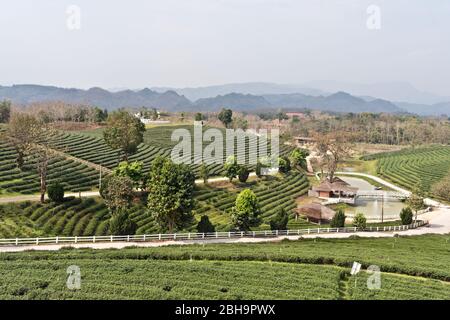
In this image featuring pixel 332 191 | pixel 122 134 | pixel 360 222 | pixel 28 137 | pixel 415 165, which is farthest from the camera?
pixel 415 165

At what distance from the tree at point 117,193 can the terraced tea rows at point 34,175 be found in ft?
28.1

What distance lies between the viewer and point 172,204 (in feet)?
121

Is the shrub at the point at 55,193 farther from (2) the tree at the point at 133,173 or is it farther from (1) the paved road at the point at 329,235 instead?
(1) the paved road at the point at 329,235

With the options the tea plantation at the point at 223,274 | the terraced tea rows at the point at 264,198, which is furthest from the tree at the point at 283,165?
the tea plantation at the point at 223,274

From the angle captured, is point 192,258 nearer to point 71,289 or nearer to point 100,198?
point 71,289

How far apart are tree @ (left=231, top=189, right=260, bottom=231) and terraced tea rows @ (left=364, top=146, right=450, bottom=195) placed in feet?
152

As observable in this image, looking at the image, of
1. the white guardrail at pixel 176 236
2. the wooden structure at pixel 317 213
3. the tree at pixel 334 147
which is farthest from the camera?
the tree at pixel 334 147

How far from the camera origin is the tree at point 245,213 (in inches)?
1623

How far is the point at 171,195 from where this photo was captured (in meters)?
36.9

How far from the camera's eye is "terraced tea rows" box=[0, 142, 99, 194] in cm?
4500

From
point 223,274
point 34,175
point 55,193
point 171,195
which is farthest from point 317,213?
point 34,175

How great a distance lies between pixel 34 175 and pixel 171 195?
20.3m

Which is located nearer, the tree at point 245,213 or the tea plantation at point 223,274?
the tea plantation at point 223,274

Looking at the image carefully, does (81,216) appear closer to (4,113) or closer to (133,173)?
(133,173)
